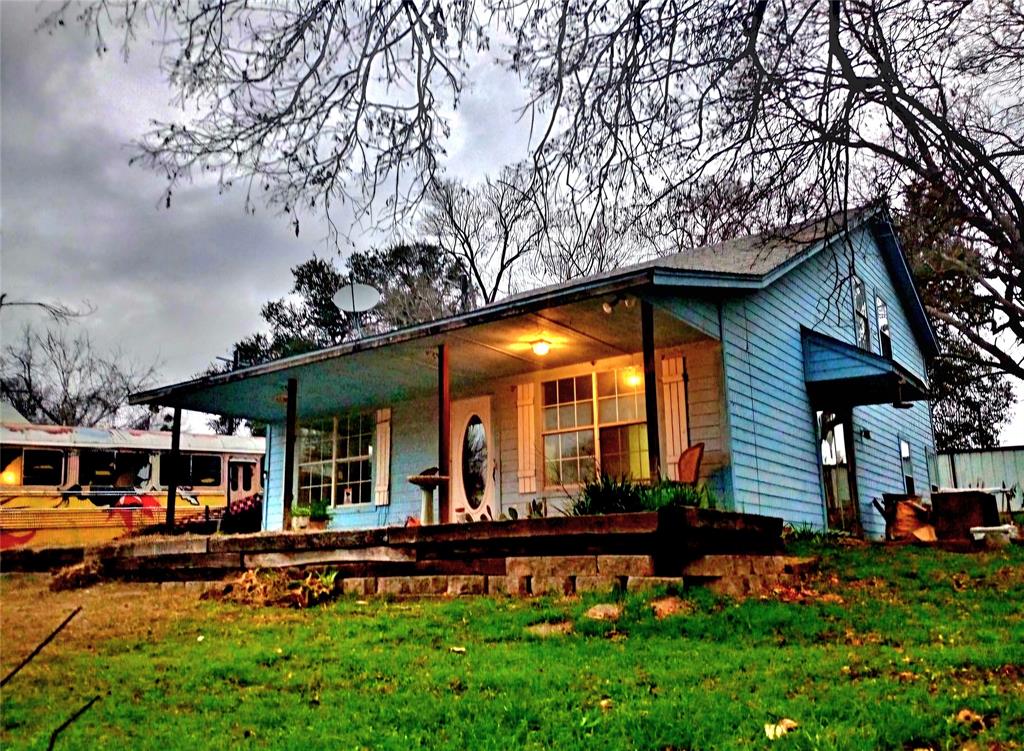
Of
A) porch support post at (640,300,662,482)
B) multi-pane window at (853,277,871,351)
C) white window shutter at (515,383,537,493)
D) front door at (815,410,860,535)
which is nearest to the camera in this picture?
porch support post at (640,300,662,482)

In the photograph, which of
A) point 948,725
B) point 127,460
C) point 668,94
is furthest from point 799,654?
point 127,460

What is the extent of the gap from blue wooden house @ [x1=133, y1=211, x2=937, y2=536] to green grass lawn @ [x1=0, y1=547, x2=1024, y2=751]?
2.63 metres

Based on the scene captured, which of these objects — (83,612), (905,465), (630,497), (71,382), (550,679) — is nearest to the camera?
(550,679)

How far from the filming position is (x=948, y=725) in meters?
3.30

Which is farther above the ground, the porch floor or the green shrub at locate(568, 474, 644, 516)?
the green shrub at locate(568, 474, 644, 516)

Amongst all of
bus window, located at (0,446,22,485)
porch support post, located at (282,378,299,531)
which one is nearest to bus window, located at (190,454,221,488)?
bus window, located at (0,446,22,485)

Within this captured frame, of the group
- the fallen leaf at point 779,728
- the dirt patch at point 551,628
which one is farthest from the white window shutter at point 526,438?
the fallen leaf at point 779,728

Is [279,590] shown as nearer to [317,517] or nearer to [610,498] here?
[610,498]

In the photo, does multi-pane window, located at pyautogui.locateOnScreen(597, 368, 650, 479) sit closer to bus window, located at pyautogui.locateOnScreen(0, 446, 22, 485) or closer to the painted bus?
the painted bus

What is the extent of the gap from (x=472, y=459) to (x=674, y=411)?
343 cm

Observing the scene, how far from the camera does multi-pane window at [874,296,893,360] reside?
1535cm

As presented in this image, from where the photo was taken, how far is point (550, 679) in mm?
4266

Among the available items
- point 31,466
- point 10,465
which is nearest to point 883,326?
point 31,466

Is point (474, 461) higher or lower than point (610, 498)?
higher
